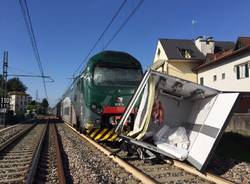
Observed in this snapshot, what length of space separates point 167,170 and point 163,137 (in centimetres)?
197

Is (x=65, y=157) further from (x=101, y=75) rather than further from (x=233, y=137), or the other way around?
(x=233, y=137)

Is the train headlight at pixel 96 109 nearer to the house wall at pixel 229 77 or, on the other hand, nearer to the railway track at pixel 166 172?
the railway track at pixel 166 172

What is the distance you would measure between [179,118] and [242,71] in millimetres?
17836

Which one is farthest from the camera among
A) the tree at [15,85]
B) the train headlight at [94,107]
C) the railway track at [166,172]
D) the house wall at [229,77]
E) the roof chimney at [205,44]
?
the tree at [15,85]

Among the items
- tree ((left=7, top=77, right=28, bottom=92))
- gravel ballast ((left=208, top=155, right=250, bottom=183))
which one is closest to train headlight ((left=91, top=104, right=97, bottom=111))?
gravel ballast ((left=208, top=155, right=250, bottom=183))

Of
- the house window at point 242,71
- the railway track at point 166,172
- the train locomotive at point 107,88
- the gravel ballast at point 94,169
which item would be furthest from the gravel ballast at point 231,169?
the house window at point 242,71

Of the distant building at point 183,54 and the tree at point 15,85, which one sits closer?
the distant building at point 183,54

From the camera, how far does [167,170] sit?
7.78 metres

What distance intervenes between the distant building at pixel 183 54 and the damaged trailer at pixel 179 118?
2697 centimetres

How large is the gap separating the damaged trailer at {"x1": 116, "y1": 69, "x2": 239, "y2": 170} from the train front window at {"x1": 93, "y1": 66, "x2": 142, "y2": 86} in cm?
282

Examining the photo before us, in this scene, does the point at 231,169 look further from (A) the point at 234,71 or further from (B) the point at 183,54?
(B) the point at 183,54

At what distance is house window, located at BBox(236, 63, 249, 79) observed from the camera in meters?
25.7

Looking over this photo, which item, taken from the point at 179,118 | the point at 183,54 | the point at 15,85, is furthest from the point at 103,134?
the point at 15,85

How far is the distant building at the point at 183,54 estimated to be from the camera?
123 feet
